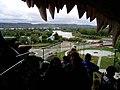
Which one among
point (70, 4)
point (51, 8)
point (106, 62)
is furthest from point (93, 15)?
point (106, 62)

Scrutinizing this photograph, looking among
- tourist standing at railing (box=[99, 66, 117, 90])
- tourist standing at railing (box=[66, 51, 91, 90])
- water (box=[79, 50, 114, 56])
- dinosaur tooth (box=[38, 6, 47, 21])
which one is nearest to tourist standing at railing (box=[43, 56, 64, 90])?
tourist standing at railing (box=[66, 51, 91, 90])

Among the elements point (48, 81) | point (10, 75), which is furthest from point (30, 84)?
point (48, 81)

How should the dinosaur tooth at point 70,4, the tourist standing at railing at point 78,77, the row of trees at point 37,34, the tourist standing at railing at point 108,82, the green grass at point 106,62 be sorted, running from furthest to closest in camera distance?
the green grass at point 106,62
the tourist standing at railing at point 108,82
the tourist standing at railing at point 78,77
the row of trees at point 37,34
the dinosaur tooth at point 70,4

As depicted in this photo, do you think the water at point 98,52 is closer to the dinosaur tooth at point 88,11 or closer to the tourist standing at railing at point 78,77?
the tourist standing at railing at point 78,77

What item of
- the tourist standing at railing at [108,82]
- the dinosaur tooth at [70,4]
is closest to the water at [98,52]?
the tourist standing at railing at [108,82]

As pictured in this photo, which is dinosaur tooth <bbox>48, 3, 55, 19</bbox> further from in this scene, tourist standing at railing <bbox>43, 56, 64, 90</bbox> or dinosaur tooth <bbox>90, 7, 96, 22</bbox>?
tourist standing at railing <bbox>43, 56, 64, 90</bbox>

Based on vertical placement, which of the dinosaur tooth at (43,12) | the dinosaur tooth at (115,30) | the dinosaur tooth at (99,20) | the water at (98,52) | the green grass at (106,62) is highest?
the dinosaur tooth at (43,12)

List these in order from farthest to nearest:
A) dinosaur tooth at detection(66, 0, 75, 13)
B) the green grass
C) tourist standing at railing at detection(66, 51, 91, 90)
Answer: the green grass, tourist standing at railing at detection(66, 51, 91, 90), dinosaur tooth at detection(66, 0, 75, 13)

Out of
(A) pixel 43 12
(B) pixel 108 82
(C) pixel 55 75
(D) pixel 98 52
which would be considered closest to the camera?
(A) pixel 43 12

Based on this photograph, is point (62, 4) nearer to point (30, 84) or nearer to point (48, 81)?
→ point (30, 84)

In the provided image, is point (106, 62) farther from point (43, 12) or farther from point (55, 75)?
point (43, 12)

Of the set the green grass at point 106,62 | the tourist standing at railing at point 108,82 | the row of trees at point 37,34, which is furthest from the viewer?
the green grass at point 106,62

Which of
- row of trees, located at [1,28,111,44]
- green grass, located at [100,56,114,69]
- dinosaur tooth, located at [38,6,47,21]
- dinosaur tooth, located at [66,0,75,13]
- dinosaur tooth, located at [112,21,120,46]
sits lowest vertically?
green grass, located at [100,56,114,69]

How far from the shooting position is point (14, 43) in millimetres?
2953
